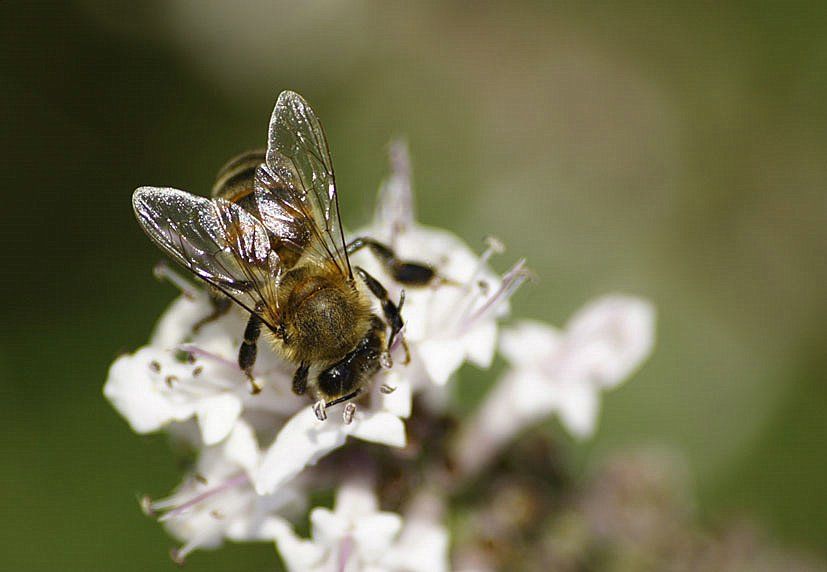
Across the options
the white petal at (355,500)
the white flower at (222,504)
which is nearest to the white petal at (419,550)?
the white petal at (355,500)

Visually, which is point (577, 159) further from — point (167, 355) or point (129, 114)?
point (167, 355)

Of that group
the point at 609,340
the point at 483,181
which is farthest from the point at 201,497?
the point at 483,181

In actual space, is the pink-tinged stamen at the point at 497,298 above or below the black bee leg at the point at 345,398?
above

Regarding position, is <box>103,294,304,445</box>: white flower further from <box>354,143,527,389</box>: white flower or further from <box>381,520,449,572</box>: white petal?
<box>381,520,449,572</box>: white petal

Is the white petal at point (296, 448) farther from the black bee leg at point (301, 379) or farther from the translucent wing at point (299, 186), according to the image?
the translucent wing at point (299, 186)

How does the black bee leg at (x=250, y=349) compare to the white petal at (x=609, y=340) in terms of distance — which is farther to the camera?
the white petal at (x=609, y=340)

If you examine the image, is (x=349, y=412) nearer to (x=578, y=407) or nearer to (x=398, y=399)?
(x=398, y=399)

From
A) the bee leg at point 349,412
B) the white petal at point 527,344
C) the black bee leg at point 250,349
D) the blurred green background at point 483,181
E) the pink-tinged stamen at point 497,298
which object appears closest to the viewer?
the bee leg at point 349,412
